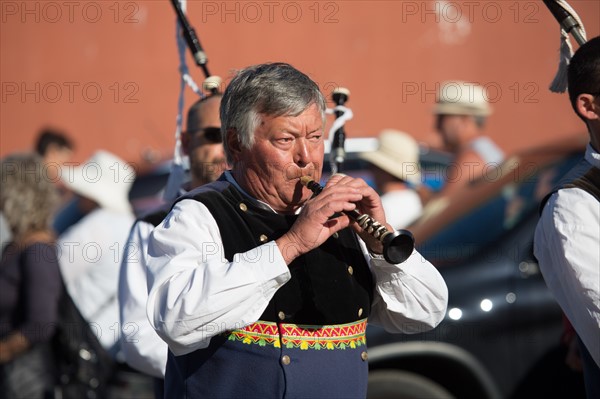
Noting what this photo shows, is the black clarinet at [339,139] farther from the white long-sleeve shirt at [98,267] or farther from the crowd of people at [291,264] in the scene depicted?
the white long-sleeve shirt at [98,267]

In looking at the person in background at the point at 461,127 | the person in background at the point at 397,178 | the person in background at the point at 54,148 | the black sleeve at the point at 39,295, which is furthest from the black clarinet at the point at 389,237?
the person in background at the point at 54,148

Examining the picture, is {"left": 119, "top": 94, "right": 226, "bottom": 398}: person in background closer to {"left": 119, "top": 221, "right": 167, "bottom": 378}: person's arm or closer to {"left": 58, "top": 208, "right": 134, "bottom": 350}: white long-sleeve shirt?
{"left": 119, "top": 221, "right": 167, "bottom": 378}: person's arm

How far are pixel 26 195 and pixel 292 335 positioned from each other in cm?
283

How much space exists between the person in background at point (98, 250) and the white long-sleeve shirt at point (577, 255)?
→ 8.24 ft

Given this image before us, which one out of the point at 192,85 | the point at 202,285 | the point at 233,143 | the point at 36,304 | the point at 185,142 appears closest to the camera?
the point at 202,285

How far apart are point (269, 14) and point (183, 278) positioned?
26.6 feet

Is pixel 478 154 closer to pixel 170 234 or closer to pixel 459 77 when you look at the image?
pixel 459 77

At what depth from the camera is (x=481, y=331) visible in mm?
4984

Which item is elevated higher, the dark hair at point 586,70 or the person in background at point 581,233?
the dark hair at point 586,70

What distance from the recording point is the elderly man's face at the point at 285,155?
2.82m

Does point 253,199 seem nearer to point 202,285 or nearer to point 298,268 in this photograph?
point 298,268

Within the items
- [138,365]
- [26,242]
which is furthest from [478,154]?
[138,365]

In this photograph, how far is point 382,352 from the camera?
16.4ft

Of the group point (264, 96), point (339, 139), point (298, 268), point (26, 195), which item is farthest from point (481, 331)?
point (264, 96)
